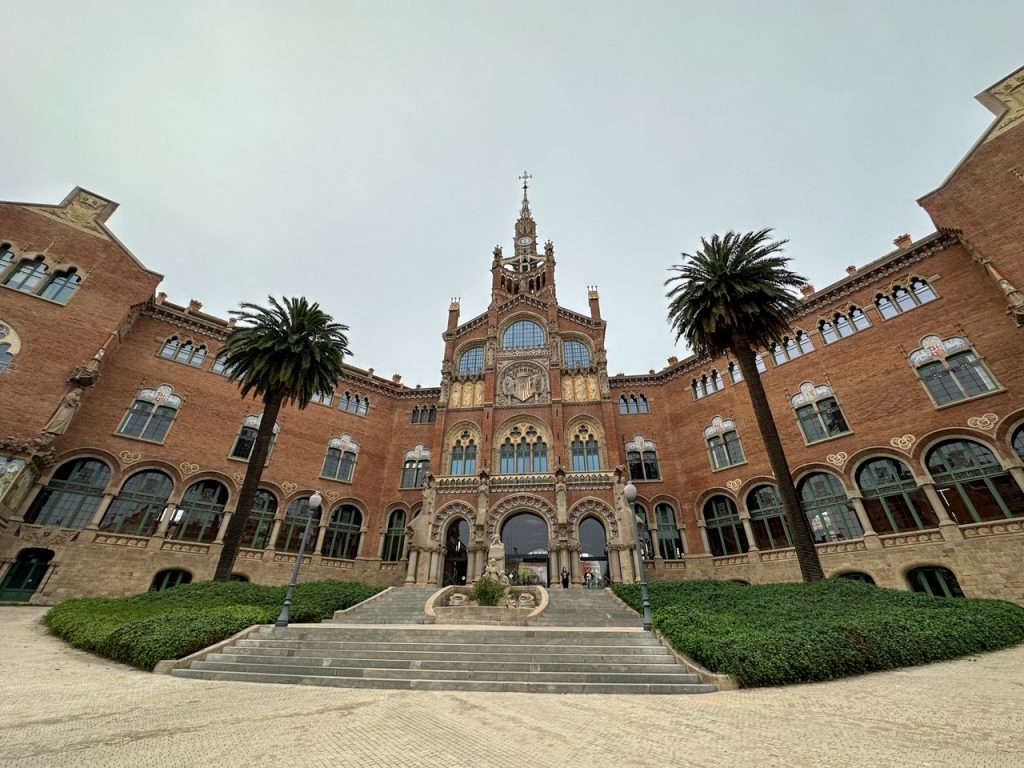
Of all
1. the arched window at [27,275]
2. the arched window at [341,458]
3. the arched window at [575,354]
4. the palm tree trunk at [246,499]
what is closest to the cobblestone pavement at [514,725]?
the palm tree trunk at [246,499]

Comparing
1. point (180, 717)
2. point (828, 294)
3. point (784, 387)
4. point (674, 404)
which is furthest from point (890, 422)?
point (180, 717)

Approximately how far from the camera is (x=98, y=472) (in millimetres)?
21969

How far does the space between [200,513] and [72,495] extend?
5.48 meters

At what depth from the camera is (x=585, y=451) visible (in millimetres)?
28484

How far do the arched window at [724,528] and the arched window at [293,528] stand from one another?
81.6 ft

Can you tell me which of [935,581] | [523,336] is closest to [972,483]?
[935,581]

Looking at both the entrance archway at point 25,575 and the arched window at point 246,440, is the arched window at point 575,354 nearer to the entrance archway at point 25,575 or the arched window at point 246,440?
the arched window at point 246,440

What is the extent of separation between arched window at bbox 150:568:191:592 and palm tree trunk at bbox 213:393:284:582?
676 centimetres

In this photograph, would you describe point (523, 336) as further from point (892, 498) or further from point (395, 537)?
point (892, 498)

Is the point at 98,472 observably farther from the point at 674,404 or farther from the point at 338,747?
the point at 674,404

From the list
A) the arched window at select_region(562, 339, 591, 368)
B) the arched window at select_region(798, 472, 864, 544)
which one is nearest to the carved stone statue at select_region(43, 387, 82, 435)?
the arched window at select_region(562, 339, 591, 368)

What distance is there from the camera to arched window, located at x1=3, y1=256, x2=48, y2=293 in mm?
21828

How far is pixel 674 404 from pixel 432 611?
75.1 ft

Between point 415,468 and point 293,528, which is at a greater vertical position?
point 415,468
